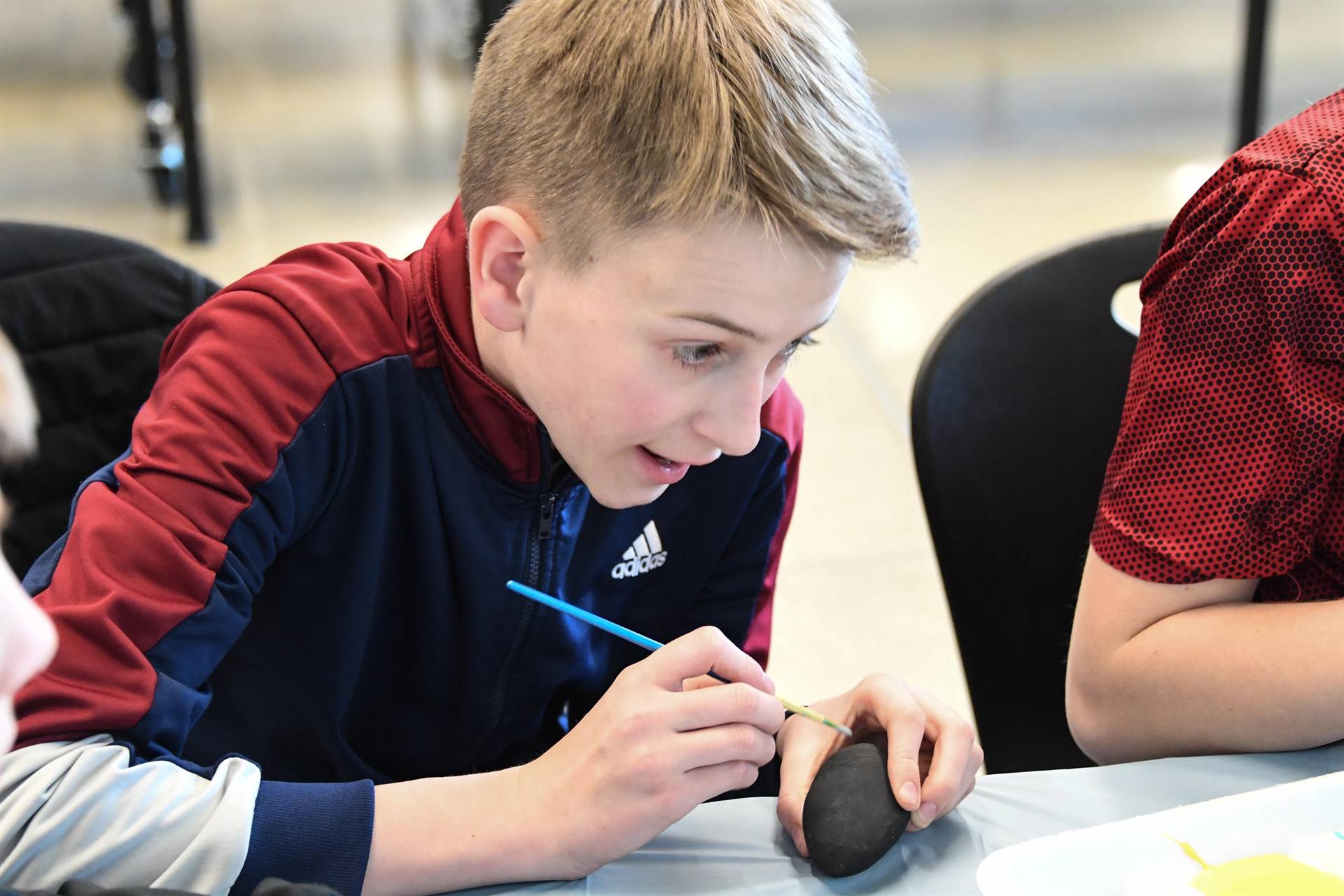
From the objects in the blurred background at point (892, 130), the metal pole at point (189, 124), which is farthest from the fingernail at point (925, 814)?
the metal pole at point (189, 124)

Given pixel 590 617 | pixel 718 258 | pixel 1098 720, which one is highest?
pixel 718 258

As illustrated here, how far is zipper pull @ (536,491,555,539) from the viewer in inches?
39.3

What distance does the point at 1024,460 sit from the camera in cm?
119

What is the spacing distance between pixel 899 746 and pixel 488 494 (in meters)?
0.34

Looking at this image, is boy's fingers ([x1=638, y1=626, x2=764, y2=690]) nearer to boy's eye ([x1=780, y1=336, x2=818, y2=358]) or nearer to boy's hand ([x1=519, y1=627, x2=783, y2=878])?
boy's hand ([x1=519, y1=627, x2=783, y2=878])

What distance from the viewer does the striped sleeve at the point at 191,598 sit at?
72 cm

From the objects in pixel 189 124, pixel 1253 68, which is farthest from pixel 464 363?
pixel 1253 68

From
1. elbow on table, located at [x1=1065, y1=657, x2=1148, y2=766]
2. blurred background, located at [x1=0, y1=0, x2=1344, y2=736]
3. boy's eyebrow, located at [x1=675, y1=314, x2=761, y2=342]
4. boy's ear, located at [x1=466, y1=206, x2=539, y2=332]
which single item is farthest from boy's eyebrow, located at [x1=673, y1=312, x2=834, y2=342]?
blurred background, located at [x1=0, y1=0, x2=1344, y2=736]

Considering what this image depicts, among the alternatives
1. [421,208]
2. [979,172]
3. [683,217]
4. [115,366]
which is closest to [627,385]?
[683,217]

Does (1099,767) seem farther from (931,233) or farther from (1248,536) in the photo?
(931,233)

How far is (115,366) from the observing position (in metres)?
1.14

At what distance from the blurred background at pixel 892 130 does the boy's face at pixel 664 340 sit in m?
1.20

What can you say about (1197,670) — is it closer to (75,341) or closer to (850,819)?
(850,819)

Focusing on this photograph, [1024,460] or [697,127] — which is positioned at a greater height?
[697,127]
